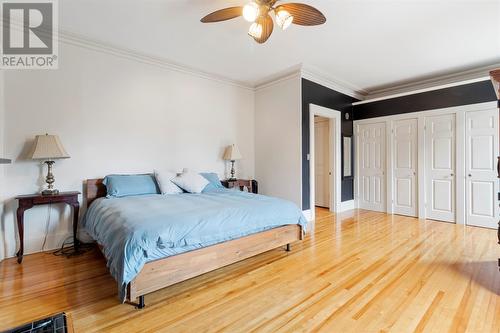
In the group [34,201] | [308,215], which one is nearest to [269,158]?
[308,215]

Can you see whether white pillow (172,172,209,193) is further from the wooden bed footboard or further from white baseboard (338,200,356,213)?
white baseboard (338,200,356,213)

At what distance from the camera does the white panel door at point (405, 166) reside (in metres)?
4.56

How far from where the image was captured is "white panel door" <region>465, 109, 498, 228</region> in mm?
3736

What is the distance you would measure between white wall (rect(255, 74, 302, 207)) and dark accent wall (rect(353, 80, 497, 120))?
193cm

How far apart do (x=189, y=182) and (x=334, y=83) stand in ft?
11.5

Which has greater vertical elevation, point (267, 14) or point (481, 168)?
point (267, 14)

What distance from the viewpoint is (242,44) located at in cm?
336

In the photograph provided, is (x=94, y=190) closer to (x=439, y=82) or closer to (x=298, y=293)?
(x=298, y=293)

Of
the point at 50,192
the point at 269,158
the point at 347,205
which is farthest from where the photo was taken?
the point at 347,205

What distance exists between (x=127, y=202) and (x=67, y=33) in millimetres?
2299

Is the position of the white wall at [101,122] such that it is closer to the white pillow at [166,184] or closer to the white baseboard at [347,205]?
the white pillow at [166,184]

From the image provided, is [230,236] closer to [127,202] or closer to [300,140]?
[127,202]

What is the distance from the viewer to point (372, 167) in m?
5.14

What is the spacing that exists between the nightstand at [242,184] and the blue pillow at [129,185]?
4.37ft
